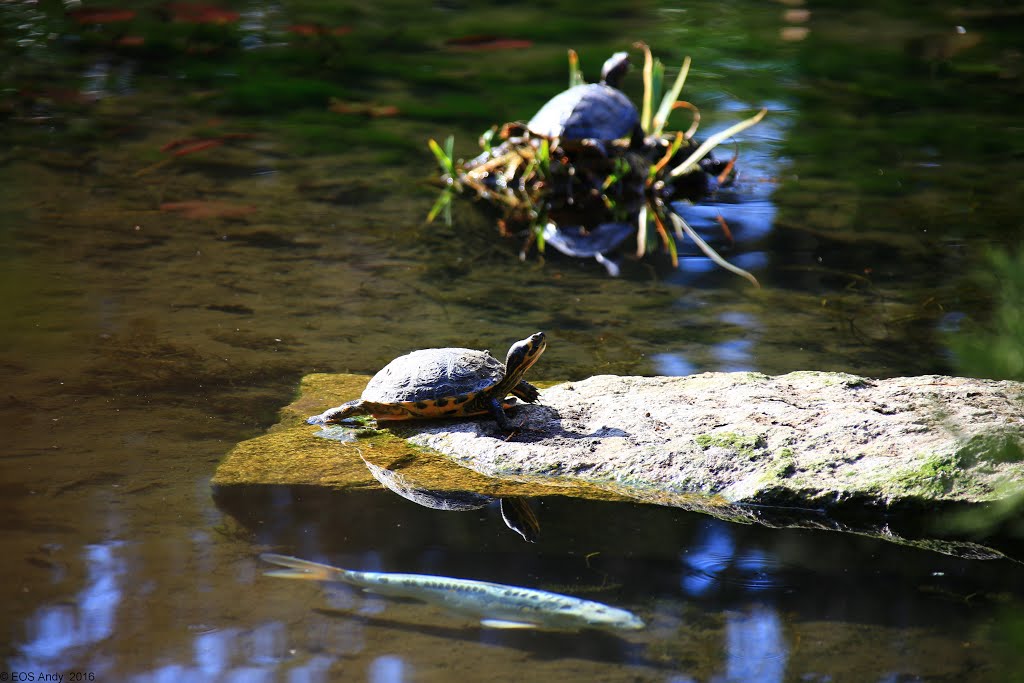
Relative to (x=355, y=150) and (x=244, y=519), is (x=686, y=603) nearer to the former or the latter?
(x=244, y=519)

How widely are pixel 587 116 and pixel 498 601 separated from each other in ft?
13.8

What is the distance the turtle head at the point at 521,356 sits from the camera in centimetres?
313

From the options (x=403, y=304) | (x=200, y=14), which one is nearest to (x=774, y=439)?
(x=403, y=304)

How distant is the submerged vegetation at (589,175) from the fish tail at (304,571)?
127 inches

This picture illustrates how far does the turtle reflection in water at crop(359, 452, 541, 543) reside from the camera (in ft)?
8.97

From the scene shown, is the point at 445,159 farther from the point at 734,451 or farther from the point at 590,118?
the point at 734,451

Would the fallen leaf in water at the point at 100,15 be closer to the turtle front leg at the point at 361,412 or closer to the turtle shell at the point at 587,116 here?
the turtle shell at the point at 587,116

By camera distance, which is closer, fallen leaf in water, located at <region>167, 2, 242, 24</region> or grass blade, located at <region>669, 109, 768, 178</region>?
grass blade, located at <region>669, 109, 768, 178</region>

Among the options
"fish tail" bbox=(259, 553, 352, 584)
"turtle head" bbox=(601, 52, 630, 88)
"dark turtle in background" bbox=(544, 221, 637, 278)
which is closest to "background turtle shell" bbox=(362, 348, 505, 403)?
"fish tail" bbox=(259, 553, 352, 584)

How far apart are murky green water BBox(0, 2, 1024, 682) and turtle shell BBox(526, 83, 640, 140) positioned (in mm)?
791

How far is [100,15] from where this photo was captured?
9.59 m

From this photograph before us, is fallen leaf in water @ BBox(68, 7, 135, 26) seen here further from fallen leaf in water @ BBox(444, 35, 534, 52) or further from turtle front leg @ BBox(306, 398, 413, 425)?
turtle front leg @ BBox(306, 398, 413, 425)

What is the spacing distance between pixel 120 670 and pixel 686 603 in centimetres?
125

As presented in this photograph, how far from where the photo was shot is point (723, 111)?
7.21 metres
